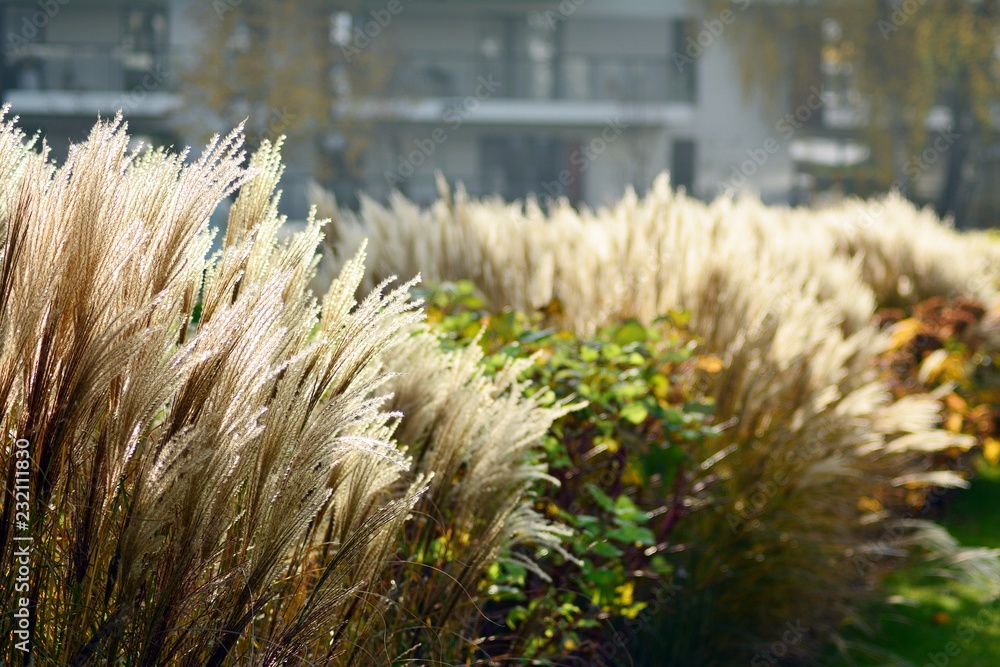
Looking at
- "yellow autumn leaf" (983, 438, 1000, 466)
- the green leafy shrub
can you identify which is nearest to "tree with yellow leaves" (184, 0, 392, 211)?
"yellow autumn leaf" (983, 438, 1000, 466)

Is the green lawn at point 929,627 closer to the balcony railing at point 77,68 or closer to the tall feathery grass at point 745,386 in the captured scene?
the tall feathery grass at point 745,386

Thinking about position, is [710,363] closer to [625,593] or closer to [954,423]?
[625,593]

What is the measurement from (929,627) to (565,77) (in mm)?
27460

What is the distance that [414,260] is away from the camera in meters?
4.23

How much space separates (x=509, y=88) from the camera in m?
30.3

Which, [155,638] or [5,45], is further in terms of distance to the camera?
[5,45]

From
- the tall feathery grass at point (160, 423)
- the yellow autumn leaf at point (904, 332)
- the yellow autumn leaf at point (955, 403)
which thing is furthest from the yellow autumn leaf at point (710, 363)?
the yellow autumn leaf at point (955, 403)

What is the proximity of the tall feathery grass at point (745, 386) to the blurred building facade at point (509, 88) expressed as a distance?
22544 millimetres

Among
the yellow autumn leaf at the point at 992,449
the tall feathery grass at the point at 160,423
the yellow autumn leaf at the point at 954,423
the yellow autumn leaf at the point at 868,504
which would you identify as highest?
the tall feathery grass at the point at 160,423

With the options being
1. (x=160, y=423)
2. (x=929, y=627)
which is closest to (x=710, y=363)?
(x=929, y=627)

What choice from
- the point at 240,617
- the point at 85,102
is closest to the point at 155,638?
the point at 240,617

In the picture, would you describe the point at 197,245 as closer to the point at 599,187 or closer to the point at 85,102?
the point at 85,102

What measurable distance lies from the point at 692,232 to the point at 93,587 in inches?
137

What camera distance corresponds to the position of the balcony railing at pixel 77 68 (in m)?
27.2
